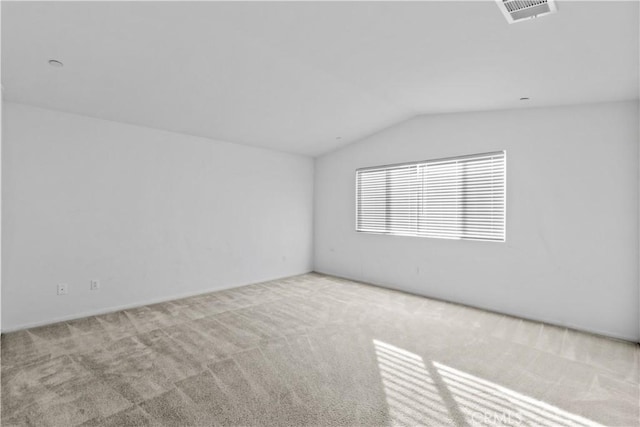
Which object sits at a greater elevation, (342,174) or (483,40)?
(483,40)

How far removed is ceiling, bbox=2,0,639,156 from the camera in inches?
82.6

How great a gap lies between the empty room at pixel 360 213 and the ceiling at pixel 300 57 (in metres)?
0.02

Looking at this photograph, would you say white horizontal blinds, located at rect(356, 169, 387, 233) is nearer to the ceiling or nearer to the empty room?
the empty room

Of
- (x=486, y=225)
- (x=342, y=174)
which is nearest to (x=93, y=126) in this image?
(x=342, y=174)

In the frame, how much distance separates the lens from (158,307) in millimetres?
4039

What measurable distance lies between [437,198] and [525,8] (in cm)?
294

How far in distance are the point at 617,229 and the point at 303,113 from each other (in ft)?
12.5

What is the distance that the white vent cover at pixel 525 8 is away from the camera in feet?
6.13

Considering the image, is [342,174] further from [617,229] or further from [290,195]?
[617,229]

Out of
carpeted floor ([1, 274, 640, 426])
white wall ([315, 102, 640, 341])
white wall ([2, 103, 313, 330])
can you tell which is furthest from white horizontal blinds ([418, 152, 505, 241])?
white wall ([2, 103, 313, 330])

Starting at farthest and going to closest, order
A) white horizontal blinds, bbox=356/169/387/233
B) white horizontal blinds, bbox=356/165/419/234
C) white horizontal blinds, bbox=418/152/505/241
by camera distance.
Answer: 1. white horizontal blinds, bbox=356/169/387/233
2. white horizontal blinds, bbox=356/165/419/234
3. white horizontal blinds, bbox=418/152/505/241

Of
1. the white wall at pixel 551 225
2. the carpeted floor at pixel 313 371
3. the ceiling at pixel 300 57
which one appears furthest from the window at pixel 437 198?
the carpeted floor at pixel 313 371

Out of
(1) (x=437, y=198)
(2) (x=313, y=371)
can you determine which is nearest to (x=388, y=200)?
(1) (x=437, y=198)

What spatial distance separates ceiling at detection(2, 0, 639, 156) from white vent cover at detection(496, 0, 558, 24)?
6 centimetres
